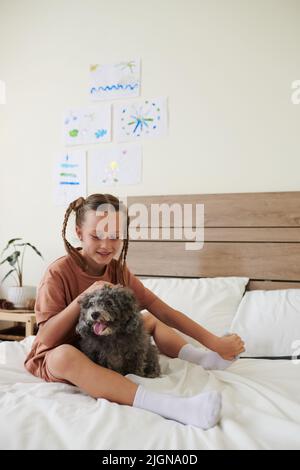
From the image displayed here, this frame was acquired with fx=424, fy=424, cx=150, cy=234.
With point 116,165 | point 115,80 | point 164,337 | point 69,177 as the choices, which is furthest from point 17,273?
point 164,337

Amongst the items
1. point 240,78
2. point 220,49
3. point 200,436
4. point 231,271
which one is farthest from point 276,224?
point 200,436

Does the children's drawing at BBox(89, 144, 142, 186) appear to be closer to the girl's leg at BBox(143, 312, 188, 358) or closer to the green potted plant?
the green potted plant

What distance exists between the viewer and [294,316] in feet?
5.74

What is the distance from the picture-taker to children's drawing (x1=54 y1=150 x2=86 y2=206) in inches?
106

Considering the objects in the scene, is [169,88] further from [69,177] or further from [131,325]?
[131,325]

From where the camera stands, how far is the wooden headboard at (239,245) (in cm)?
213

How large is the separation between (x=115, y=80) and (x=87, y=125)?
324mm

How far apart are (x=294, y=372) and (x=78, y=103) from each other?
207 centimetres

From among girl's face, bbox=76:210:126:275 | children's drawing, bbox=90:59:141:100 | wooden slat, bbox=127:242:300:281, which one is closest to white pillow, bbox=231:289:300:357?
wooden slat, bbox=127:242:300:281

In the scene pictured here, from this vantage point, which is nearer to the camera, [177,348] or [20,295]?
[177,348]

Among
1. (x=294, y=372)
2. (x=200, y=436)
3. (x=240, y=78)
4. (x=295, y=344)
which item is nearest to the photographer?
(x=200, y=436)

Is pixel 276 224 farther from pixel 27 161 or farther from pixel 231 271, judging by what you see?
pixel 27 161

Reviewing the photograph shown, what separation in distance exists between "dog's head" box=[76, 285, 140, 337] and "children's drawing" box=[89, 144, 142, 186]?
4.63 ft

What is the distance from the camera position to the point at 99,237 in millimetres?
1444
